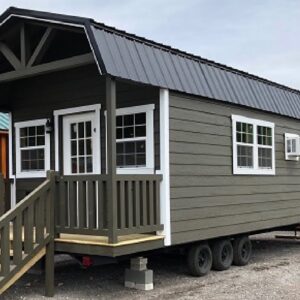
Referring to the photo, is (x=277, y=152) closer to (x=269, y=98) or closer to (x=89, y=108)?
(x=269, y=98)

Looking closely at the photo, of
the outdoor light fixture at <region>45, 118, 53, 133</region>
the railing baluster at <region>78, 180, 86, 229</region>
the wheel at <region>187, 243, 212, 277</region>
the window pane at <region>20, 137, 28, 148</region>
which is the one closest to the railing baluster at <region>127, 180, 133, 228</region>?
the railing baluster at <region>78, 180, 86, 229</region>

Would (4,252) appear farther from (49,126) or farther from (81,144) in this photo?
(49,126)

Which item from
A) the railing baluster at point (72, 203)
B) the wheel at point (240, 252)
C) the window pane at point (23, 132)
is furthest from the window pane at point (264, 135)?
the window pane at point (23, 132)

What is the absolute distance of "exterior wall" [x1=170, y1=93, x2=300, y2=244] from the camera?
775 cm

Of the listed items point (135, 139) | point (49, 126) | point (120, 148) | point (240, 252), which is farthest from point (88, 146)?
point (240, 252)

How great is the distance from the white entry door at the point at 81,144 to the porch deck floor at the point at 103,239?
166 centimetres

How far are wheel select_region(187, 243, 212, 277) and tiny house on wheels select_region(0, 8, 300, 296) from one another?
2 cm

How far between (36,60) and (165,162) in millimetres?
2316

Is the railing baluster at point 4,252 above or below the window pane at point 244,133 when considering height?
below

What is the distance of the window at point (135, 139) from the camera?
775cm

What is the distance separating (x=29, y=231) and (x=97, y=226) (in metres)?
0.86

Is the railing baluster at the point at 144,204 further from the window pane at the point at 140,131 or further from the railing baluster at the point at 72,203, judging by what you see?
the window pane at the point at 140,131

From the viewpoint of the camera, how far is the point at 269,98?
1031cm

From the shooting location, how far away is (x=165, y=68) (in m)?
7.57
